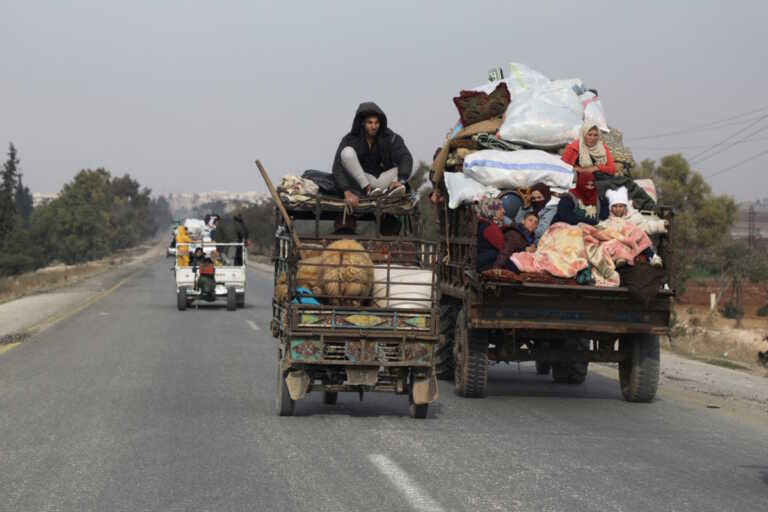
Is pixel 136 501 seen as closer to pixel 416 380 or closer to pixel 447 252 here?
pixel 416 380

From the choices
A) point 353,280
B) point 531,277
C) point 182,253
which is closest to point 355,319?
point 353,280

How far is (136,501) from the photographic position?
6.94m

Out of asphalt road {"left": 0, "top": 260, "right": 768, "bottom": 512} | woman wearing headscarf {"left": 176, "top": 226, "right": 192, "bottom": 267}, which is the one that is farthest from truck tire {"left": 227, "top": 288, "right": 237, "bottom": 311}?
asphalt road {"left": 0, "top": 260, "right": 768, "bottom": 512}

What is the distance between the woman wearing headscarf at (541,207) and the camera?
42.7 ft

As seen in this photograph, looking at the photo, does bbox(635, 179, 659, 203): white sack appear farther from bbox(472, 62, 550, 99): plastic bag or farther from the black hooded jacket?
the black hooded jacket

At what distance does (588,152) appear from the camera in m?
13.5

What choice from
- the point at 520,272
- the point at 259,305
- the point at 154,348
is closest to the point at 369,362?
the point at 520,272

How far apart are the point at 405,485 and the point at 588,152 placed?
710 centimetres

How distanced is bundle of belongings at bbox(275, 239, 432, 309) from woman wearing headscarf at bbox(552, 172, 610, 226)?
274 centimetres

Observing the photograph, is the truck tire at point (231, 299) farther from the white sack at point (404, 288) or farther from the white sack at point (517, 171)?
the white sack at point (404, 288)

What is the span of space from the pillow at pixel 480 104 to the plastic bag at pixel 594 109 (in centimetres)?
109

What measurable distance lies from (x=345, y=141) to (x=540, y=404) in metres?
3.82

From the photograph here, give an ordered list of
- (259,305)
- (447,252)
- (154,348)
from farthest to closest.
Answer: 1. (259,305)
2. (154,348)
3. (447,252)

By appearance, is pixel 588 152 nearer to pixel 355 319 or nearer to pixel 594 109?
pixel 594 109
